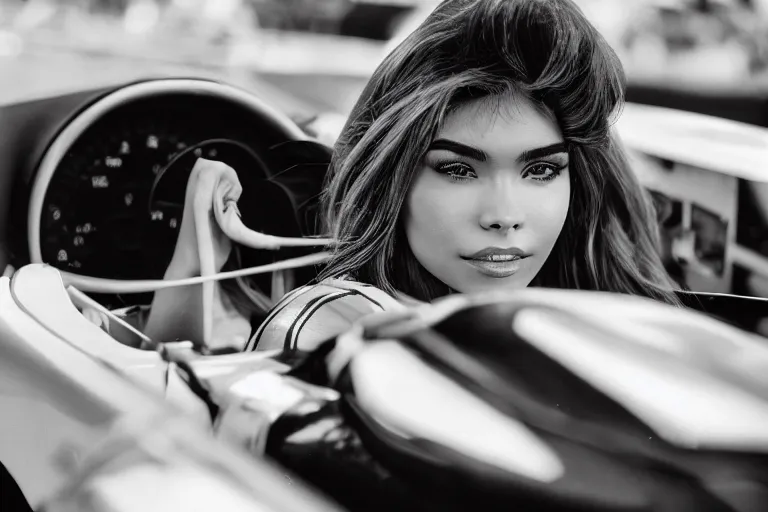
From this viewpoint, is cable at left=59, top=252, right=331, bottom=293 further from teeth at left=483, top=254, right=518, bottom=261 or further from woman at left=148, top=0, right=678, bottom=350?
teeth at left=483, top=254, right=518, bottom=261

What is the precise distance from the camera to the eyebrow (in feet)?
2.69

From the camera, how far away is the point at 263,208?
2.89 feet

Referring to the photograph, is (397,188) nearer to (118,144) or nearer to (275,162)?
(275,162)

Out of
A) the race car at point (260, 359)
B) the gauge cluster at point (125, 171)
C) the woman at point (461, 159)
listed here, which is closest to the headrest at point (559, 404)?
the race car at point (260, 359)

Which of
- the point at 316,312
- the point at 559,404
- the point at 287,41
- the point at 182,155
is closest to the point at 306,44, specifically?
the point at 287,41

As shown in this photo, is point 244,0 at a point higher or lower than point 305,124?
higher

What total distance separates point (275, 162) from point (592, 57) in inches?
14.1

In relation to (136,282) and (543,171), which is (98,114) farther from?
(543,171)

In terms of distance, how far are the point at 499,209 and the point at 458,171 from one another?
0.06m

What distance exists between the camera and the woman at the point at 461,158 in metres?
0.82

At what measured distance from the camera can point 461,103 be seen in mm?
825

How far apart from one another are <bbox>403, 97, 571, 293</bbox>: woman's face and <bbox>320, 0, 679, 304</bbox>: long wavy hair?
0.02 meters

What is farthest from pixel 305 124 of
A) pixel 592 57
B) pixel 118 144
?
pixel 592 57

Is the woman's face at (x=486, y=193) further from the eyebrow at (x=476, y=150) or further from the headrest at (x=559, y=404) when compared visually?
the headrest at (x=559, y=404)
